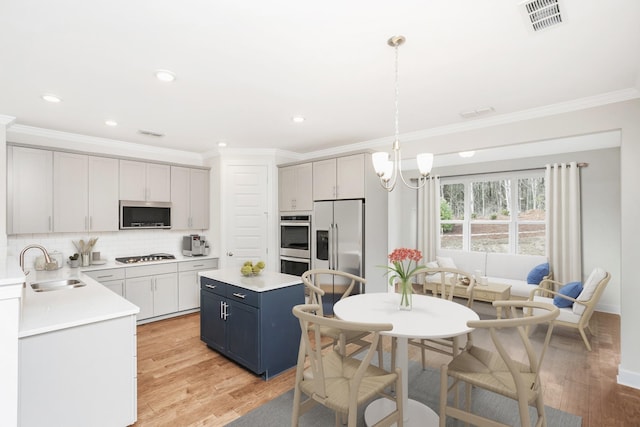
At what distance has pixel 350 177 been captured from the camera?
4305 mm

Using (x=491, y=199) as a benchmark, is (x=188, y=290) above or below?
below

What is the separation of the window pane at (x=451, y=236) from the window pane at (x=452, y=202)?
7.4 inches

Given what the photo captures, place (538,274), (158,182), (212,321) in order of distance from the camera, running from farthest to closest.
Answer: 1. (538,274)
2. (158,182)
3. (212,321)

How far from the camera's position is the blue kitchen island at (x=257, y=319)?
283 centimetres

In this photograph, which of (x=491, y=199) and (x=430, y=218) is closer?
(x=491, y=199)

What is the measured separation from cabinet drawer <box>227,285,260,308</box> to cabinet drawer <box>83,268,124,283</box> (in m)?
1.90

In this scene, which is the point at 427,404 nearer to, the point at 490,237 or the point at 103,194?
the point at 103,194

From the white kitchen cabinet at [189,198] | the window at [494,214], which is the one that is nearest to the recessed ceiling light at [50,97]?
the white kitchen cabinet at [189,198]

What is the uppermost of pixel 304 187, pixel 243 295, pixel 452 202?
pixel 304 187

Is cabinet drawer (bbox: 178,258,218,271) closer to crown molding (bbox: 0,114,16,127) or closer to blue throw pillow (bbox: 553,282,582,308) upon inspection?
crown molding (bbox: 0,114,16,127)

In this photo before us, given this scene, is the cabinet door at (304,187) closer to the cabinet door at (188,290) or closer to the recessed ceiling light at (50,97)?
the cabinet door at (188,290)

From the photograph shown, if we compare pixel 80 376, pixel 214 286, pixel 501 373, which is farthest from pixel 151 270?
pixel 501 373

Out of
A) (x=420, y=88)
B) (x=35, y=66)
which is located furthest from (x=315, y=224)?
(x=35, y=66)

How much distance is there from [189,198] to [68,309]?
2.97m
